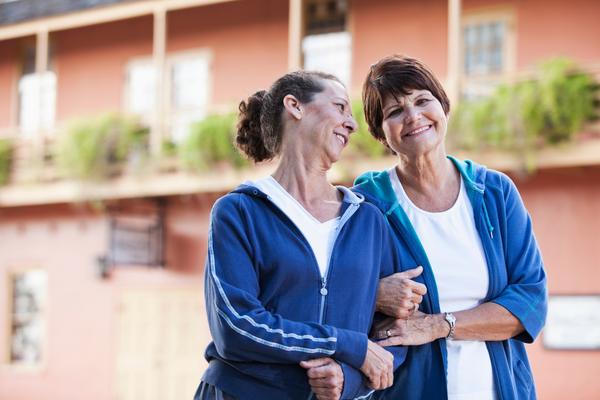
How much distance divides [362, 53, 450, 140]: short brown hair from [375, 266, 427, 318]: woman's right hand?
0.63 metres

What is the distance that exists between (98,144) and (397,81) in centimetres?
851

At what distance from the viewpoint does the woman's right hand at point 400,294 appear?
2.20 metres

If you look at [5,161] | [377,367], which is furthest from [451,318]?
[5,161]

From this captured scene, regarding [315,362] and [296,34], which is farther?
[296,34]

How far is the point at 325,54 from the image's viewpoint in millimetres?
10539

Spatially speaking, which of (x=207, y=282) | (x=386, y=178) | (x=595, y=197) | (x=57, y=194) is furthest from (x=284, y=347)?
(x=57, y=194)

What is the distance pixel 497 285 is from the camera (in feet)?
7.59

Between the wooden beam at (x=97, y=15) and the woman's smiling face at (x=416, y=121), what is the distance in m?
8.08

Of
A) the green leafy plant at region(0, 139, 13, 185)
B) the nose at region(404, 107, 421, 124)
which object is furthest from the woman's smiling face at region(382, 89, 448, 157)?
the green leafy plant at region(0, 139, 13, 185)

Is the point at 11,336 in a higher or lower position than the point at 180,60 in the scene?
lower

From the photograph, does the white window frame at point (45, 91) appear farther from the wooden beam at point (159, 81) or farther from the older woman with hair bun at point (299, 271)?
the older woman with hair bun at point (299, 271)

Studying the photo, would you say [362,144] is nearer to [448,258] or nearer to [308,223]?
[448,258]

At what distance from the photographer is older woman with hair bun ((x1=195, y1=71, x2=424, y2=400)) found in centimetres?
197

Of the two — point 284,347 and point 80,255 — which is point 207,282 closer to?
point 284,347
